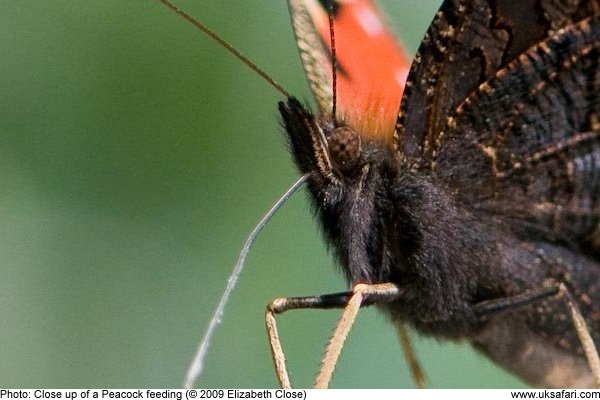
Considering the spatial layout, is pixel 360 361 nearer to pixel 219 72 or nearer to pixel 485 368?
pixel 485 368

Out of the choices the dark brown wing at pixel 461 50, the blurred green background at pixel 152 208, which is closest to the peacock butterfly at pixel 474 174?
the dark brown wing at pixel 461 50

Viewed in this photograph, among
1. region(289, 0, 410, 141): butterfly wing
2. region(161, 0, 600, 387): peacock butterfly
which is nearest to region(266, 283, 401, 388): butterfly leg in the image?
region(161, 0, 600, 387): peacock butterfly

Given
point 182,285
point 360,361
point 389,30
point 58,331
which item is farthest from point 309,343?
point 389,30

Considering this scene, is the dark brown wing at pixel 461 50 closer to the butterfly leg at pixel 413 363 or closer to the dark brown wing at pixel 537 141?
the dark brown wing at pixel 537 141

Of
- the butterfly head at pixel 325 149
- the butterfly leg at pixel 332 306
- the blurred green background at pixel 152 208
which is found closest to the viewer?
the butterfly leg at pixel 332 306

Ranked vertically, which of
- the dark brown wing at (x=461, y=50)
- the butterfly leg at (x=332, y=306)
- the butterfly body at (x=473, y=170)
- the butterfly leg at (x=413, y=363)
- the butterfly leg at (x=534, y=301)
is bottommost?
the butterfly leg at (x=413, y=363)

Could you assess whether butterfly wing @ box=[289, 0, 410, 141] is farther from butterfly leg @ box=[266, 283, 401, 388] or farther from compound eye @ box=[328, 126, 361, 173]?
butterfly leg @ box=[266, 283, 401, 388]

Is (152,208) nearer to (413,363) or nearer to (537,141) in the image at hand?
(413,363)
